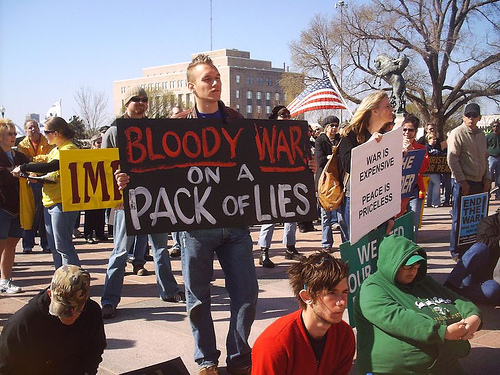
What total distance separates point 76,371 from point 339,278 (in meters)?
1.51

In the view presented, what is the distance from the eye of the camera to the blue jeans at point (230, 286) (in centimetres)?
362

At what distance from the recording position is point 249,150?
3754mm

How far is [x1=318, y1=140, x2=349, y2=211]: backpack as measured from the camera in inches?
199

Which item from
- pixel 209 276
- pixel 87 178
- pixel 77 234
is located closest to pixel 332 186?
pixel 209 276

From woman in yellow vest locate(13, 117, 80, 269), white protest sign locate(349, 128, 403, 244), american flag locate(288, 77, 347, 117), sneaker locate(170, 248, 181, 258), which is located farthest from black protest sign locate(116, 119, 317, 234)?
american flag locate(288, 77, 347, 117)

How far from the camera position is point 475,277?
213 inches

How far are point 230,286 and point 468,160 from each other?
4.69m

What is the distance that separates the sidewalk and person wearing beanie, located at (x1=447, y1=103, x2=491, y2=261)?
0.93 metres

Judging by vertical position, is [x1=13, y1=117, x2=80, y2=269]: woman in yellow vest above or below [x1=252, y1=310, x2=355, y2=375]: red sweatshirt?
above

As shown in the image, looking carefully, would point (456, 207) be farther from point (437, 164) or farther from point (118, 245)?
point (437, 164)

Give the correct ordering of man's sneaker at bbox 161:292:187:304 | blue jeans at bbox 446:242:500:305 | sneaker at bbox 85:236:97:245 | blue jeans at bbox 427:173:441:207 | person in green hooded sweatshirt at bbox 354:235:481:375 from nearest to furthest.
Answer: person in green hooded sweatshirt at bbox 354:235:481:375, blue jeans at bbox 446:242:500:305, man's sneaker at bbox 161:292:187:304, sneaker at bbox 85:236:97:245, blue jeans at bbox 427:173:441:207

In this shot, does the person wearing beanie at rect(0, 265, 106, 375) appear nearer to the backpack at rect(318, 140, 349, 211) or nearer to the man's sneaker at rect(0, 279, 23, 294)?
the backpack at rect(318, 140, 349, 211)

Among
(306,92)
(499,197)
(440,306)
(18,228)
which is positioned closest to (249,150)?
(440,306)

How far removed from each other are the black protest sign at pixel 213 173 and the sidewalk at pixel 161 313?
3.58 ft
